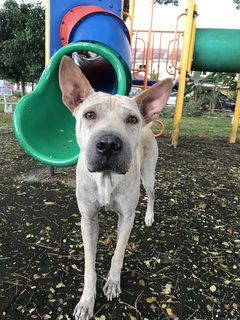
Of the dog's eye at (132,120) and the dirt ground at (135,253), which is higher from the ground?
the dog's eye at (132,120)

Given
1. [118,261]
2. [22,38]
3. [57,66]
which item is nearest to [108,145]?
[118,261]

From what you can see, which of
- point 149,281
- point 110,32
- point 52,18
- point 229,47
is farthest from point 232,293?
point 229,47

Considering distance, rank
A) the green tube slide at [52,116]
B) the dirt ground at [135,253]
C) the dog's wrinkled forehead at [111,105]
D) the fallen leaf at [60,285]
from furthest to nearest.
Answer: the green tube slide at [52,116], the fallen leaf at [60,285], the dirt ground at [135,253], the dog's wrinkled forehead at [111,105]

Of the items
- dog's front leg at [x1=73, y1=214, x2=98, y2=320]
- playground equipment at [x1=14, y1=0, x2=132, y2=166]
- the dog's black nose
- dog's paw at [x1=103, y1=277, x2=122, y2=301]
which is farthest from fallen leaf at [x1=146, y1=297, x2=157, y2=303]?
playground equipment at [x1=14, y1=0, x2=132, y2=166]

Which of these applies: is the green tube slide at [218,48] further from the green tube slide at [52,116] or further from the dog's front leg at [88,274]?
the dog's front leg at [88,274]

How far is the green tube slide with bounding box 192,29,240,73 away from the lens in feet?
22.7

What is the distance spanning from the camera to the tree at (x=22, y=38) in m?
11.1

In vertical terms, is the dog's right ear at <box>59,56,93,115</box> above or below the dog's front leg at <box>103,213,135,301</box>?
above

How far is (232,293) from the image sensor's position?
248 cm

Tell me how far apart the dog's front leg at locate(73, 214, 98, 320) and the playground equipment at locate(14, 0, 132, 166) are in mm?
1277

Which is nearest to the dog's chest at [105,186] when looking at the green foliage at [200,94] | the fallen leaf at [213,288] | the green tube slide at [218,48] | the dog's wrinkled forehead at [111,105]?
the dog's wrinkled forehead at [111,105]

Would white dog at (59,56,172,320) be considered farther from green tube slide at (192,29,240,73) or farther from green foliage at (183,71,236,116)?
green foliage at (183,71,236,116)

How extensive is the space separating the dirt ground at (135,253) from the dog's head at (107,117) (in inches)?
44.7

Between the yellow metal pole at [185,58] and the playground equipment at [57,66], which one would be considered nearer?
the playground equipment at [57,66]
